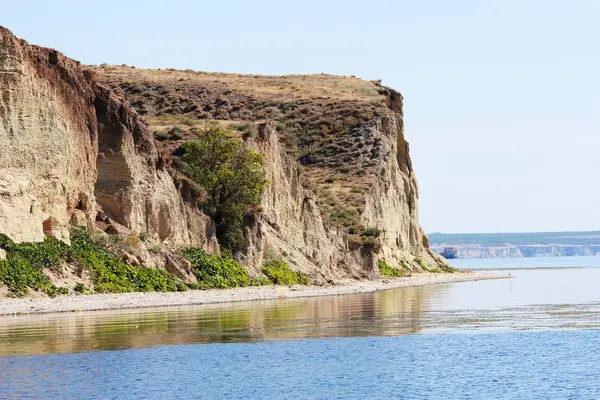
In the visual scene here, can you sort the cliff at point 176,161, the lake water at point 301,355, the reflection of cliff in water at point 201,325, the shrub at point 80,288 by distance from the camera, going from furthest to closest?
the cliff at point 176,161 → the shrub at point 80,288 → the reflection of cliff in water at point 201,325 → the lake water at point 301,355

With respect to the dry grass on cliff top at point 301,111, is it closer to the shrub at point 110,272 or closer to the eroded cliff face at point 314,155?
→ the eroded cliff face at point 314,155

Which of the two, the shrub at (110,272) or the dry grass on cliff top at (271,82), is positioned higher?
the dry grass on cliff top at (271,82)

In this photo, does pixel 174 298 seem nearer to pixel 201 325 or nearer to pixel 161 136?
pixel 201 325

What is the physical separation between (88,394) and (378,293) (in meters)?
43.6

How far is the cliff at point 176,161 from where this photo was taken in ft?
172

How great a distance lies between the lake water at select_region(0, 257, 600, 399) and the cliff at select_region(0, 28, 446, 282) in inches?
400

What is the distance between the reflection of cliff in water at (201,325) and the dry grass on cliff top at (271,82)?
71.5 meters

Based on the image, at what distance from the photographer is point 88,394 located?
83.5ft

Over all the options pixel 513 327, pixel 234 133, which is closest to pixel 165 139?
pixel 234 133

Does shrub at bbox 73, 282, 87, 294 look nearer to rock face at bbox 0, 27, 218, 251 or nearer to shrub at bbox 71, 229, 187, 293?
shrub at bbox 71, 229, 187, 293

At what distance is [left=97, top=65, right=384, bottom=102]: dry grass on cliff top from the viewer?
126 m

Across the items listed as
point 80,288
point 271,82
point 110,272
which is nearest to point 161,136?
point 110,272

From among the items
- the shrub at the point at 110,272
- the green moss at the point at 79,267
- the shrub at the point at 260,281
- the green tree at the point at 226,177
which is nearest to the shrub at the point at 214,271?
the shrub at the point at 260,281

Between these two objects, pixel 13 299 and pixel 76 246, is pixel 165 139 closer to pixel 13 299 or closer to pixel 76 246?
pixel 76 246
